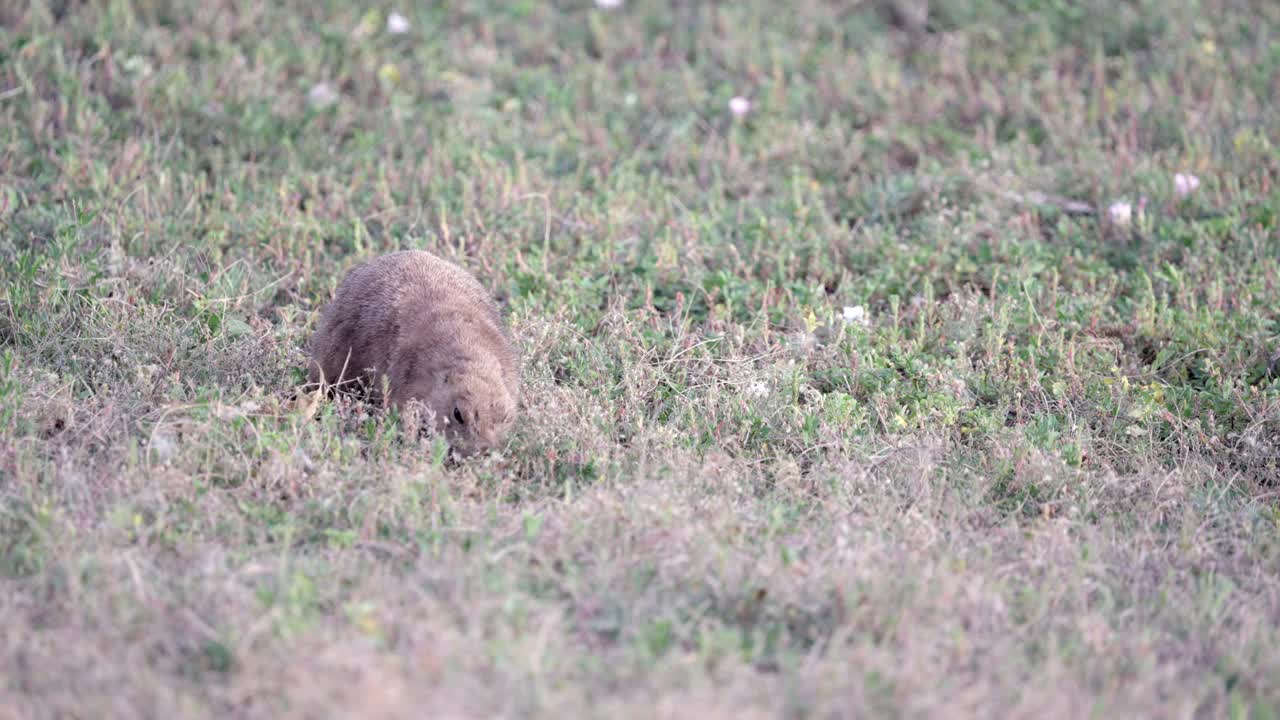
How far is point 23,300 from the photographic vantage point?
5.64 m

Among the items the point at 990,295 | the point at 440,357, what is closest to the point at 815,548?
the point at 440,357

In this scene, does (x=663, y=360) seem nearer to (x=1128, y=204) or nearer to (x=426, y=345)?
(x=426, y=345)

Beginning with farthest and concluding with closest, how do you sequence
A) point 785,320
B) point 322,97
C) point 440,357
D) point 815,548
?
point 322,97
point 785,320
point 440,357
point 815,548

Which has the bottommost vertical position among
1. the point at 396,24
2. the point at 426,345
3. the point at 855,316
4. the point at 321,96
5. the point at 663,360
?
the point at 663,360

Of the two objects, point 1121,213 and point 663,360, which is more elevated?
point 1121,213

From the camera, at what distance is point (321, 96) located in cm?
814

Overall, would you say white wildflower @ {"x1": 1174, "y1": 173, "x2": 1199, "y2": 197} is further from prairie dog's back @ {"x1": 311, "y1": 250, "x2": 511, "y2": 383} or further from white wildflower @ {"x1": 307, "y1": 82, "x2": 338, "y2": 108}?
white wildflower @ {"x1": 307, "y1": 82, "x2": 338, "y2": 108}

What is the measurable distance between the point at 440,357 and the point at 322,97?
3739mm

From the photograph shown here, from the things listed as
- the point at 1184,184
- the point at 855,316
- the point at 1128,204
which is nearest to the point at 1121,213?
the point at 1128,204

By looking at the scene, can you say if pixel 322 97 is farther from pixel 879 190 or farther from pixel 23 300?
pixel 879 190

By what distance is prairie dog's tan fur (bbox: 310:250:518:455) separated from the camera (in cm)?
489

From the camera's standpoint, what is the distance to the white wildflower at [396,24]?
8.93m

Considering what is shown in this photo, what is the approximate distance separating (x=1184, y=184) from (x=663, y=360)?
11.5ft

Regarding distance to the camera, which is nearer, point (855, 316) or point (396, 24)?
point (855, 316)
